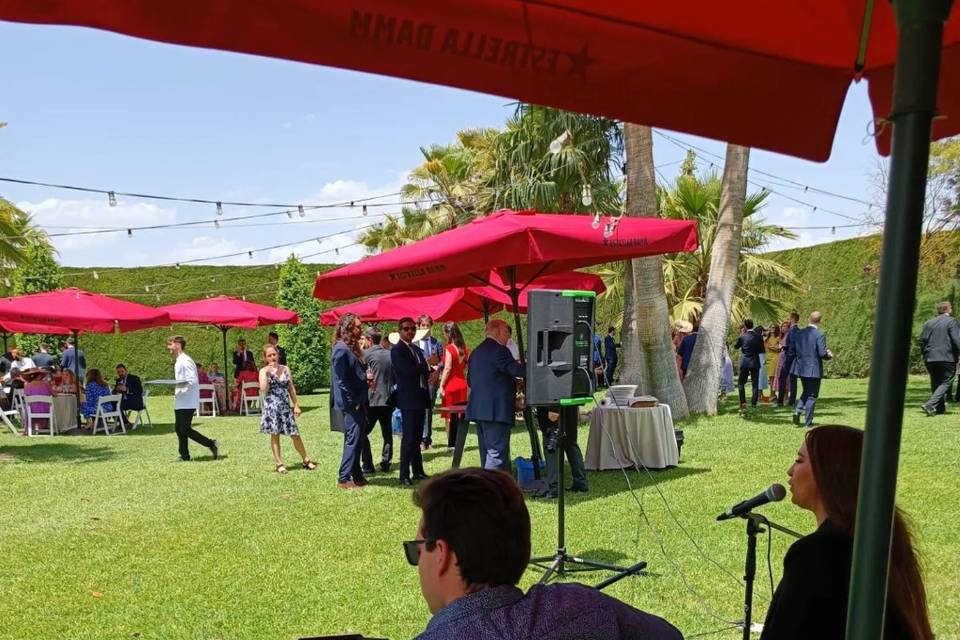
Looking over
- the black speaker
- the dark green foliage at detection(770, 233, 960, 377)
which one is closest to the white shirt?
the black speaker

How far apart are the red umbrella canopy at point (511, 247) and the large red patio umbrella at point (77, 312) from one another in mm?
9154

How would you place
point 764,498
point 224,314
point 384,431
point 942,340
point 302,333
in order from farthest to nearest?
point 302,333
point 224,314
point 942,340
point 384,431
point 764,498

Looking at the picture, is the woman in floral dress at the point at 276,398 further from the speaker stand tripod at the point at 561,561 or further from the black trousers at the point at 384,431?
the speaker stand tripod at the point at 561,561

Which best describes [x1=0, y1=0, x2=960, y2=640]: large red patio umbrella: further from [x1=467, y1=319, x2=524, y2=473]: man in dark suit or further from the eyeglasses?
[x1=467, y1=319, x2=524, y2=473]: man in dark suit

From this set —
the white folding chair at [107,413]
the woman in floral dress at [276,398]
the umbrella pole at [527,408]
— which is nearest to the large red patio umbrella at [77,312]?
the white folding chair at [107,413]

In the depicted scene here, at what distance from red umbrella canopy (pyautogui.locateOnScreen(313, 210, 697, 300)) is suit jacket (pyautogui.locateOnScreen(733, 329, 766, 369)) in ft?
32.6

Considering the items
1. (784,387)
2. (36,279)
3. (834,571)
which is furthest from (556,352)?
(36,279)

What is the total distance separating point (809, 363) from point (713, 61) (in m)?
12.0

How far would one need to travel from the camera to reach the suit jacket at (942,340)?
13836 mm

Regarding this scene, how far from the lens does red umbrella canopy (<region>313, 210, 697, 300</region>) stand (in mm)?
6863

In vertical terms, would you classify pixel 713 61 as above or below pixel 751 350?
above

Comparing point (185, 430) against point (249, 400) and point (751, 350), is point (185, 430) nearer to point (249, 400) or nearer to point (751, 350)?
point (249, 400)

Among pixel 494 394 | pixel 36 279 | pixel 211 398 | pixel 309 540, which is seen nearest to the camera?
pixel 309 540

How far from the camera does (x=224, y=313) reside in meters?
19.8
